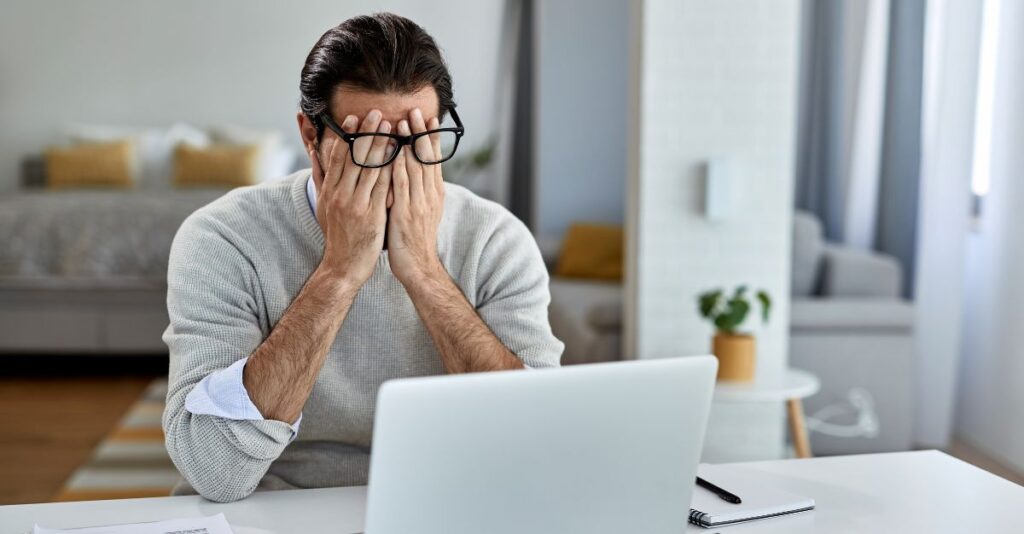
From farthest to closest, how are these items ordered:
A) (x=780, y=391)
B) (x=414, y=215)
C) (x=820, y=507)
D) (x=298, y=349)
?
1. (x=780, y=391)
2. (x=414, y=215)
3. (x=298, y=349)
4. (x=820, y=507)

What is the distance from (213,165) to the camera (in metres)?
3.18

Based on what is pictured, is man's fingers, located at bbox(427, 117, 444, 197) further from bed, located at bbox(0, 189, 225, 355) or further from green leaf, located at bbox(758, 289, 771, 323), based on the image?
bed, located at bbox(0, 189, 225, 355)

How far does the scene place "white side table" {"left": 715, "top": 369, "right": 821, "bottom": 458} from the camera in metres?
2.48

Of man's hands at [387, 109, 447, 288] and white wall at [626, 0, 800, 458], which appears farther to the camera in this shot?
white wall at [626, 0, 800, 458]

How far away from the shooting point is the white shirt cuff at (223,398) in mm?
1112

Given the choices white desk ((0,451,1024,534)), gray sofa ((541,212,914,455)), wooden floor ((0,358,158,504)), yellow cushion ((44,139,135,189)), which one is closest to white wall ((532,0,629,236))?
gray sofa ((541,212,914,455))

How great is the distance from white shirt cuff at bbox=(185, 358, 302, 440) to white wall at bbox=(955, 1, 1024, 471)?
8.44 ft

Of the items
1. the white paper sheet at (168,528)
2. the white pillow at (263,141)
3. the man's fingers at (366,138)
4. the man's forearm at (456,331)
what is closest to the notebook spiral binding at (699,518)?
the man's forearm at (456,331)

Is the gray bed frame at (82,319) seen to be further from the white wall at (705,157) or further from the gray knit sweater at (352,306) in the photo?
the gray knit sweater at (352,306)

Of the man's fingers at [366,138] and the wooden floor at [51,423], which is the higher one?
the man's fingers at [366,138]

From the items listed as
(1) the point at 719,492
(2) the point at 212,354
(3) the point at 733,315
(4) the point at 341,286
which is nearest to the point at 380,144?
(4) the point at 341,286

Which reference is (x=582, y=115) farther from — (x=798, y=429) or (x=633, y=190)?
(x=798, y=429)

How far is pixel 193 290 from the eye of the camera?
3.96 feet

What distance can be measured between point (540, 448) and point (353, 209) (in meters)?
0.56
